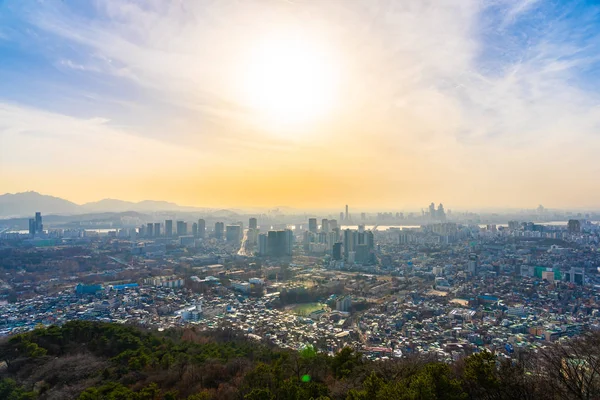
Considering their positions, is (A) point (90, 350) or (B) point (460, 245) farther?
(B) point (460, 245)

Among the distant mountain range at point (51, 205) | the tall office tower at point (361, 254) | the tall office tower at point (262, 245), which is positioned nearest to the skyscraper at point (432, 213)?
the tall office tower at point (361, 254)

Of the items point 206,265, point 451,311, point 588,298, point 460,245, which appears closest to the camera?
point 451,311

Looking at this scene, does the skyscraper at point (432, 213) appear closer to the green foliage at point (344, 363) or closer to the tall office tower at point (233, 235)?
the tall office tower at point (233, 235)

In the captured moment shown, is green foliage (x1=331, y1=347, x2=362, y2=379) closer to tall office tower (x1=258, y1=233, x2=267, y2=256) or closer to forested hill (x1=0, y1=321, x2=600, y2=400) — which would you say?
forested hill (x1=0, y1=321, x2=600, y2=400)

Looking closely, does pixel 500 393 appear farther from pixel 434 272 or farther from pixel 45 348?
pixel 434 272

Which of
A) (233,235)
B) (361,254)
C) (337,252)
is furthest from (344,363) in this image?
(233,235)

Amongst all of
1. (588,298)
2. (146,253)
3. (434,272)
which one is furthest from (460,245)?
(146,253)

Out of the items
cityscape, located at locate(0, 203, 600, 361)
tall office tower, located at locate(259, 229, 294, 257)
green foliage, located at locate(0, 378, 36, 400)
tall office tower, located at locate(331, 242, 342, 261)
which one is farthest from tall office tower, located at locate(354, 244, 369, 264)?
green foliage, located at locate(0, 378, 36, 400)
